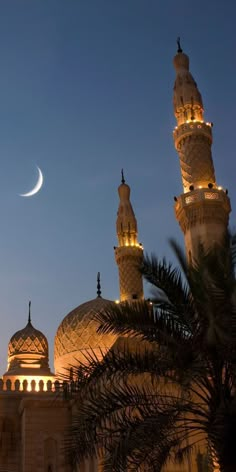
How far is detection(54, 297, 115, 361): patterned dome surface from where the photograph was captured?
23.3 metres

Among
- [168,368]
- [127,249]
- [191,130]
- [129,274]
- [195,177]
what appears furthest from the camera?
[127,249]

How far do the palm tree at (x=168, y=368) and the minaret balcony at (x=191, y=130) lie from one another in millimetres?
10228

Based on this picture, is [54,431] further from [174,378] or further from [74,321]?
[174,378]

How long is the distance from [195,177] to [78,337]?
930 cm

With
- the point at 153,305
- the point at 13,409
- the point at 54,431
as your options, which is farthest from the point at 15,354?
the point at 153,305

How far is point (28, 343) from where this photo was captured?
23281 millimetres

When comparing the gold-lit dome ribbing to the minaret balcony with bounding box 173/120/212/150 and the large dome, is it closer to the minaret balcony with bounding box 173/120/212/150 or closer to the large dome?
the large dome

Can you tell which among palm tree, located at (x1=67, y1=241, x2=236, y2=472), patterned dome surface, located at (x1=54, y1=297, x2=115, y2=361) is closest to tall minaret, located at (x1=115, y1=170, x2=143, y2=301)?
patterned dome surface, located at (x1=54, y1=297, x2=115, y2=361)

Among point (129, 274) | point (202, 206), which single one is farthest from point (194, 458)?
point (129, 274)

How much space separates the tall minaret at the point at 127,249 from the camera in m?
21.8

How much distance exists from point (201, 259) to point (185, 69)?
12.9m

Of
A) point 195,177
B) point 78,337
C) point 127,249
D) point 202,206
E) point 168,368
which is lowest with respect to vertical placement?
point 168,368

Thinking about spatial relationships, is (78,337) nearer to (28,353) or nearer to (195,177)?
(28,353)

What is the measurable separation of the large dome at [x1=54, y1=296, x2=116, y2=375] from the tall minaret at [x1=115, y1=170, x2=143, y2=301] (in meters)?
1.68
